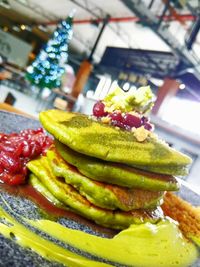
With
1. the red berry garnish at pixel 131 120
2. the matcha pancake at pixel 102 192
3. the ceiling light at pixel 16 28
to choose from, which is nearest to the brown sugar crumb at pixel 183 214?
the matcha pancake at pixel 102 192

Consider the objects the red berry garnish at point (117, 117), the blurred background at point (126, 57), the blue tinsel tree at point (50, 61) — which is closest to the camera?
the red berry garnish at point (117, 117)

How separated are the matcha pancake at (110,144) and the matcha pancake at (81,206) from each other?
9.5 inches

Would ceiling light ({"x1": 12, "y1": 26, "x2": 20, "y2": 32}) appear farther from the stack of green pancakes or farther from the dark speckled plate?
the stack of green pancakes

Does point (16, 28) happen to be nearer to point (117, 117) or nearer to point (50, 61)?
point (50, 61)

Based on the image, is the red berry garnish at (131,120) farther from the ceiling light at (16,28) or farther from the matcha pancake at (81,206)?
→ the ceiling light at (16,28)

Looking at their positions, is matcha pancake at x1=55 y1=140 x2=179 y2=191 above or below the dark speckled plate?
above

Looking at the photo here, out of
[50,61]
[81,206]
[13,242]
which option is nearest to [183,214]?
[81,206]

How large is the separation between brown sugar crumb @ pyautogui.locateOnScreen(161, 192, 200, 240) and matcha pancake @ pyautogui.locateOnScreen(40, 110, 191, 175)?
34cm

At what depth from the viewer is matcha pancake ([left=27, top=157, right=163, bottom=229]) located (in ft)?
5.75

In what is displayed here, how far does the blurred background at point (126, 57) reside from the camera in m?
11.4

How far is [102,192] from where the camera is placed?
69.5 inches

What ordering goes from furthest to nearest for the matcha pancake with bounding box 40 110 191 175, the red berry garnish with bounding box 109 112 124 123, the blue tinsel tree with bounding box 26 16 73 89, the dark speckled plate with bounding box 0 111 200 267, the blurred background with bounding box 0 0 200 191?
the blue tinsel tree with bounding box 26 16 73 89 < the blurred background with bounding box 0 0 200 191 < the red berry garnish with bounding box 109 112 124 123 < the matcha pancake with bounding box 40 110 191 175 < the dark speckled plate with bounding box 0 111 200 267

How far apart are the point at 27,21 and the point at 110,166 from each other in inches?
1130

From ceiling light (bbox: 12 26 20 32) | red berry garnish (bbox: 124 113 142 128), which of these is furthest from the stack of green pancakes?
ceiling light (bbox: 12 26 20 32)
